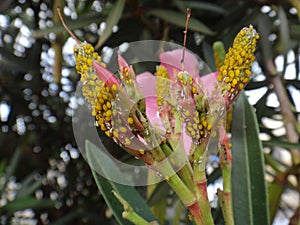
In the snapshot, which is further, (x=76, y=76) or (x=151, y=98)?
(x=76, y=76)

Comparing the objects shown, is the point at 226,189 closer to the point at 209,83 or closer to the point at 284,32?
the point at 209,83

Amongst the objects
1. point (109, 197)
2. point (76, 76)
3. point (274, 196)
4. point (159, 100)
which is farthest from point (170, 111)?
point (76, 76)

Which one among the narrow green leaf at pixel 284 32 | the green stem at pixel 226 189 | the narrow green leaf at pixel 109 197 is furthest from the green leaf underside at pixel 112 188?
the narrow green leaf at pixel 284 32

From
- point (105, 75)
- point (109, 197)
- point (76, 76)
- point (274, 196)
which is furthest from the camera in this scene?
point (76, 76)

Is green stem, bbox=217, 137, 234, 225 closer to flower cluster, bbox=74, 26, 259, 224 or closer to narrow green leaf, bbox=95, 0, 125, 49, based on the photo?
flower cluster, bbox=74, 26, 259, 224

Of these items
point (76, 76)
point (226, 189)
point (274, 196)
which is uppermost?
point (226, 189)

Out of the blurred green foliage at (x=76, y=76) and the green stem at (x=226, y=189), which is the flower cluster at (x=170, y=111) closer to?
the green stem at (x=226, y=189)
